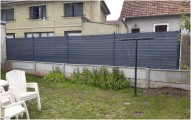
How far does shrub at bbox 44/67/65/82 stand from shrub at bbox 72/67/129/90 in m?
0.64

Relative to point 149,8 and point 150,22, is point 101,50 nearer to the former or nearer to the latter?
point 150,22

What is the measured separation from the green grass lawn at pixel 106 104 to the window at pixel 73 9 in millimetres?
10580

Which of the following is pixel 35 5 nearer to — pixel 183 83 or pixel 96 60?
pixel 96 60

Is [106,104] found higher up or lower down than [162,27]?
lower down

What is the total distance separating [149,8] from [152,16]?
782 millimetres

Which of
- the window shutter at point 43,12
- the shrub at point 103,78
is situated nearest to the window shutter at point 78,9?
the window shutter at point 43,12

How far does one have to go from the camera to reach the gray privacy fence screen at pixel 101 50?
27.2 feet

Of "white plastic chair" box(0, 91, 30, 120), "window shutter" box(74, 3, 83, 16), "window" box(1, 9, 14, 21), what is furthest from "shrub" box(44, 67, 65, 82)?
"window" box(1, 9, 14, 21)

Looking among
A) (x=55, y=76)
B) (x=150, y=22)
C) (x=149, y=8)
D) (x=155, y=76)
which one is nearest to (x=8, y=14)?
(x=149, y=8)

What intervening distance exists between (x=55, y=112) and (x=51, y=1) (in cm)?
1424

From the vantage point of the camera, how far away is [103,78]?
9.03 m

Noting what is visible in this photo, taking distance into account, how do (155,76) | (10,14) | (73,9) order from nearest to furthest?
1. (155,76)
2. (73,9)
3. (10,14)

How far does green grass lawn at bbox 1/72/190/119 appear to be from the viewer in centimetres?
577

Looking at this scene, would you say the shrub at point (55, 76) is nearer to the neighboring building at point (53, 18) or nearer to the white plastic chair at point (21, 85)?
the white plastic chair at point (21, 85)
